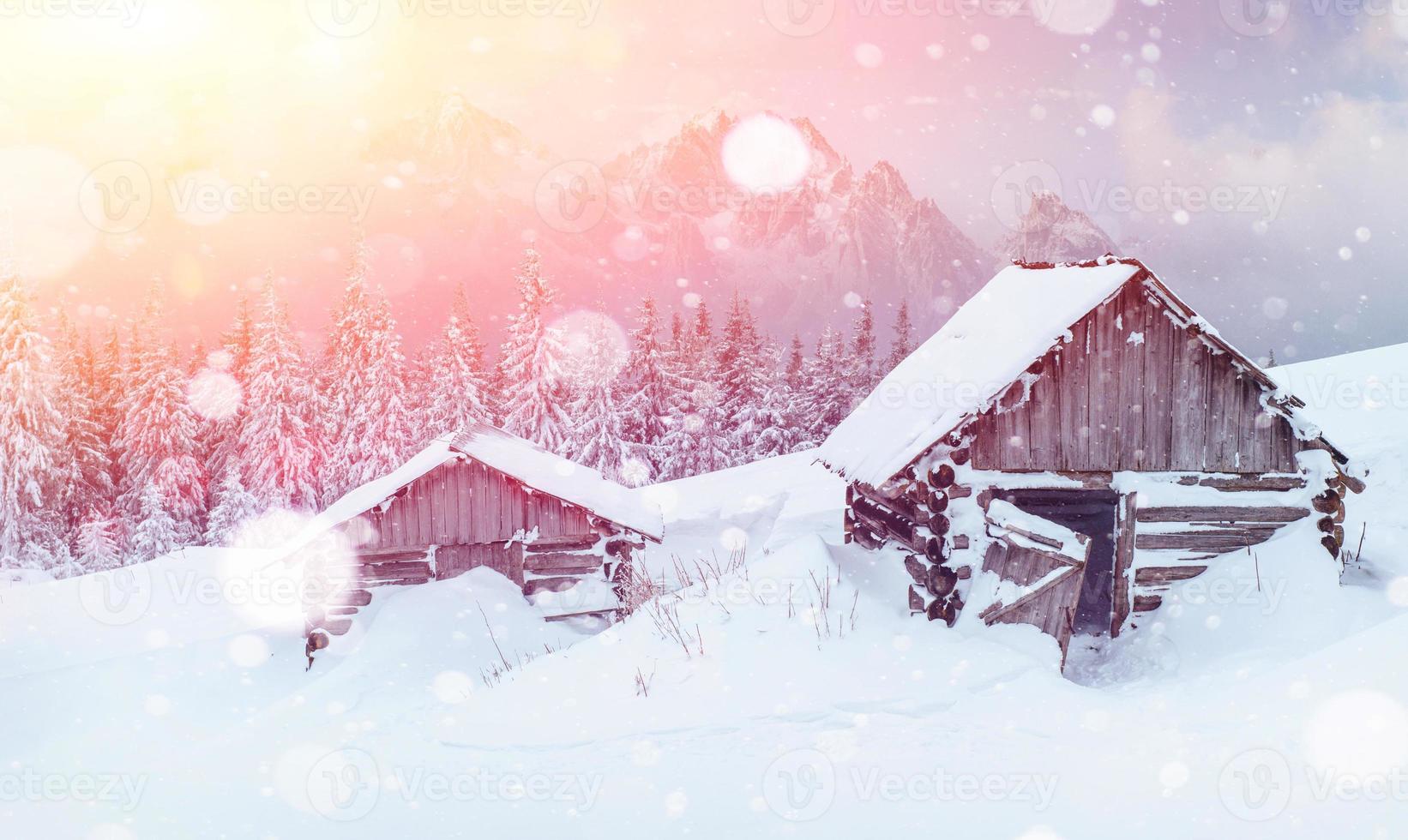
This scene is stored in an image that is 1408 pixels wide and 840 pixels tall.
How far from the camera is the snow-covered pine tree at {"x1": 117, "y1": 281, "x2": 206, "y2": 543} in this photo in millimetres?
39219

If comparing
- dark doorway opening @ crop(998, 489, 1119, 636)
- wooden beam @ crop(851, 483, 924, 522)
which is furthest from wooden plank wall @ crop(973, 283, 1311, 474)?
wooden beam @ crop(851, 483, 924, 522)

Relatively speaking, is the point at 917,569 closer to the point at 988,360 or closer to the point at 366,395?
the point at 988,360

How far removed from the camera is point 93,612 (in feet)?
70.5

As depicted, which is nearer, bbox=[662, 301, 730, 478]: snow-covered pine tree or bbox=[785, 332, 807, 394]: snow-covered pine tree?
bbox=[662, 301, 730, 478]: snow-covered pine tree

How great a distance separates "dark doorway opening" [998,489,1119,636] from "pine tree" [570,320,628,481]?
1071 inches

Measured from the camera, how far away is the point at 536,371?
39312mm

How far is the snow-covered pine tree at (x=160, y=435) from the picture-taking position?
39.2 metres

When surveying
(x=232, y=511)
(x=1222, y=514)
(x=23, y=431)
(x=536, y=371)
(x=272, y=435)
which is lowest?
(x=232, y=511)

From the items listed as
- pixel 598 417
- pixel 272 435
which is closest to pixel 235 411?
pixel 272 435

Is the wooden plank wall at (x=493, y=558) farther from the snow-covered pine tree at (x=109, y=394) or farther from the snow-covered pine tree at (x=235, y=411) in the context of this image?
the snow-covered pine tree at (x=109, y=394)

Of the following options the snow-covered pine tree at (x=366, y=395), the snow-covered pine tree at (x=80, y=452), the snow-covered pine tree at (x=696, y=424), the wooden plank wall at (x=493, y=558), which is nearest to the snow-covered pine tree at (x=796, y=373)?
the snow-covered pine tree at (x=696, y=424)

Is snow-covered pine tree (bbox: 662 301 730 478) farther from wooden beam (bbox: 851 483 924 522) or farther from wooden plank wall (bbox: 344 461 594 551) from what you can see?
wooden beam (bbox: 851 483 924 522)

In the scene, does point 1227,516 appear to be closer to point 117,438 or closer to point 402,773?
point 402,773

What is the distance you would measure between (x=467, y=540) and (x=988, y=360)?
9813 mm
